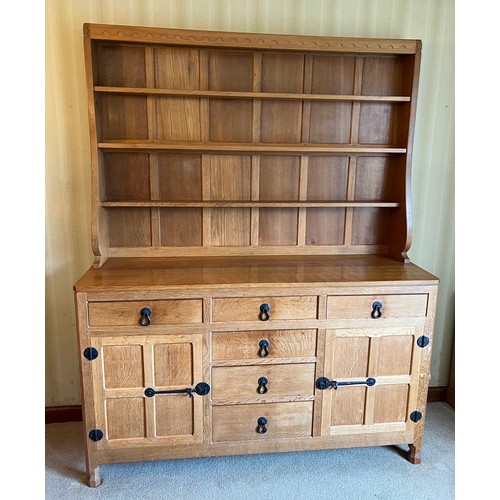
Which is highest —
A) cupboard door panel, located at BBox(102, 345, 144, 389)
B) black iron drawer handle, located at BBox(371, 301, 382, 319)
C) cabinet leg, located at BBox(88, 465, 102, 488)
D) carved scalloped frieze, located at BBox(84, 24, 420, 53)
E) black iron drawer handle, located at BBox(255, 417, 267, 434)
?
carved scalloped frieze, located at BBox(84, 24, 420, 53)

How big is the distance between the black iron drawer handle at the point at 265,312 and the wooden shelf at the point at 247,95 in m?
0.98

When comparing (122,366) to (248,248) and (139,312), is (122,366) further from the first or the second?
(248,248)

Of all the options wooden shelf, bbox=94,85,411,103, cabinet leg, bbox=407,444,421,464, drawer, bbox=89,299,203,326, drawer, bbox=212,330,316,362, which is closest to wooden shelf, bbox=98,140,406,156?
wooden shelf, bbox=94,85,411,103

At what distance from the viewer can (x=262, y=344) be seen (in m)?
1.75

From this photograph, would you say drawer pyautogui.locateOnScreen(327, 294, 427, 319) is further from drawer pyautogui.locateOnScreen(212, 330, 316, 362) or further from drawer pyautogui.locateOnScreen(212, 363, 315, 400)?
drawer pyautogui.locateOnScreen(212, 363, 315, 400)

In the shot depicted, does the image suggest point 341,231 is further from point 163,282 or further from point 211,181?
point 163,282

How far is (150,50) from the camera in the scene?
1.91 metres

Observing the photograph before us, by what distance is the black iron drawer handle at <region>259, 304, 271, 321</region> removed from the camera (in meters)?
1.73

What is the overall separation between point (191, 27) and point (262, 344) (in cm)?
160

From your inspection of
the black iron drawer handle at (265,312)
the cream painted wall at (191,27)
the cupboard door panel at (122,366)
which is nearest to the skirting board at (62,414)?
the cream painted wall at (191,27)

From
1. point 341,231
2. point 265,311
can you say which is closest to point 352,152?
point 341,231

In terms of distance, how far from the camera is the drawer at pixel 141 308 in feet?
5.47

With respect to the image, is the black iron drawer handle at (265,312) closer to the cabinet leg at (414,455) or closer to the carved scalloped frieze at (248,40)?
the cabinet leg at (414,455)

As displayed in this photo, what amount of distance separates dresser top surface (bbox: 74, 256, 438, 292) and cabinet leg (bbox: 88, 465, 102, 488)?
33.7 inches
